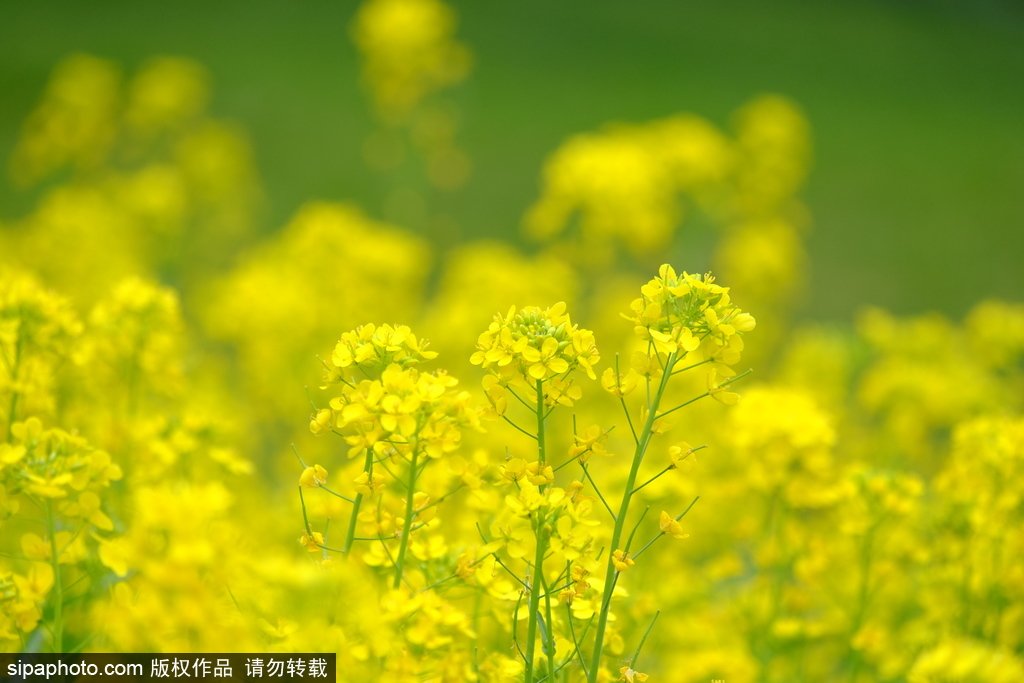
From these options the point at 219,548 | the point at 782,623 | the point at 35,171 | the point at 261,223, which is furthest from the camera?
the point at 261,223

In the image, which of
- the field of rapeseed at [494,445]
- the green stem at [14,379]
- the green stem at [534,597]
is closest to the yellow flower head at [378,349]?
the field of rapeseed at [494,445]

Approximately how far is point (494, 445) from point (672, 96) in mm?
4303

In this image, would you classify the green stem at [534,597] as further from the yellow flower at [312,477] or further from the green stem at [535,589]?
the yellow flower at [312,477]

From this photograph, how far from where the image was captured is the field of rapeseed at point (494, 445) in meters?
0.90

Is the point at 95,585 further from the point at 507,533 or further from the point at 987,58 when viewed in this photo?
the point at 987,58

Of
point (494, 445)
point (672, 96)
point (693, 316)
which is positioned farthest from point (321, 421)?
point (672, 96)

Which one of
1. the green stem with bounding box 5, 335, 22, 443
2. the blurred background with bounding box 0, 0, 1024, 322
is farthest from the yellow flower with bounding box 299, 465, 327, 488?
the blurred background with bounding box 0, 0, 1024, 322

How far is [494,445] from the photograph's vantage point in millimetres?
2215

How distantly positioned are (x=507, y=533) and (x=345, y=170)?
4.81 m

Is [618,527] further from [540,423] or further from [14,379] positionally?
[14,379]

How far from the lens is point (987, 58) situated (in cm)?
531

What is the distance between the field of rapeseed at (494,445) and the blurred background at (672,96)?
1.50 meters

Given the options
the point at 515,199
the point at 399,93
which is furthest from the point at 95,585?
the point at 515,199

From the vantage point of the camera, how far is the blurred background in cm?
504
